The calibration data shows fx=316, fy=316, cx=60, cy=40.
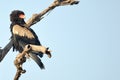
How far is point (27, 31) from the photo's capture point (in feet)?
33.8

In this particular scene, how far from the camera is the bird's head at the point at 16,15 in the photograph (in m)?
10.8

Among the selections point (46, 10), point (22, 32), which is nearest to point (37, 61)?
point (46, 10)

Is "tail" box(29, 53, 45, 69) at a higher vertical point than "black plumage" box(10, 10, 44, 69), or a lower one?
lower

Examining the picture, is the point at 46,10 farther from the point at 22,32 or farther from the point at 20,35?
the point at 20,35

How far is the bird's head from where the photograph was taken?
10.8 m

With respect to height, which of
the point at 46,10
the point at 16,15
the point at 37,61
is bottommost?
the point at 37,61

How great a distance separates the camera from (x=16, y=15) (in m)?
11.0

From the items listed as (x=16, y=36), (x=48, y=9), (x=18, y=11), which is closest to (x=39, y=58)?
(x=48, y=9)

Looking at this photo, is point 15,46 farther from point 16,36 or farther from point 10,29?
point 10,29

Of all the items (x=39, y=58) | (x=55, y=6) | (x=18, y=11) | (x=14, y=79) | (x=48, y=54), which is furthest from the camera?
(x=18, y=11)

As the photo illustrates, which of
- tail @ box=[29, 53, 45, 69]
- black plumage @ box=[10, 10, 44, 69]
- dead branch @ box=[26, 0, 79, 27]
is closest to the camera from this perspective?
dead branch @ box=[26, 0, 79, 27]

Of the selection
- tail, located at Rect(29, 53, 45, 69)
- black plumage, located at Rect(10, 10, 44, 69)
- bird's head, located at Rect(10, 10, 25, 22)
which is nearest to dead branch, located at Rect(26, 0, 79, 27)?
tail, located at Rect(29, 53, 45, 69)

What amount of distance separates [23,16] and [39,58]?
2648mm

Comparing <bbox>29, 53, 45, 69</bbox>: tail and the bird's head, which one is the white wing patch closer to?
the bird's head
